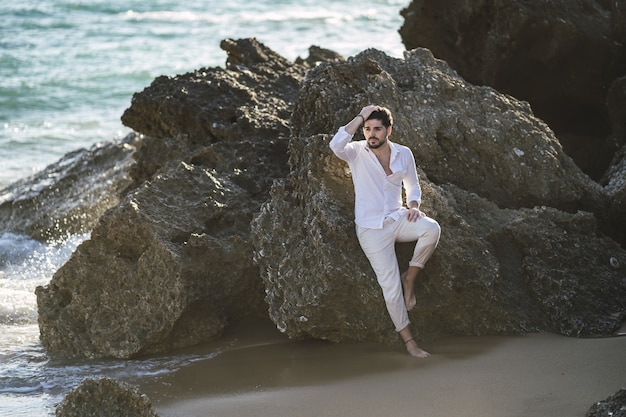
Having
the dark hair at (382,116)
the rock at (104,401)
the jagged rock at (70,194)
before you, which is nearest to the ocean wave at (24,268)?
the jagged rock at (70,194)

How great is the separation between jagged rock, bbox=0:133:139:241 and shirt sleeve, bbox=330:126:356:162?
3936 millimetres

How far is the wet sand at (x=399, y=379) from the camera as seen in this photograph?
5.96m

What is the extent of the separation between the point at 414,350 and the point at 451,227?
35.2 inches

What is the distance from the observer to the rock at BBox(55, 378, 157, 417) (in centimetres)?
557

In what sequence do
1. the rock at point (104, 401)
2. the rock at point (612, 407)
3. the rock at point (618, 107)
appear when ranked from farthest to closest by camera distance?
the rock at point (618, 107), the rock at point (104, 401), the rock at point (612, 407)

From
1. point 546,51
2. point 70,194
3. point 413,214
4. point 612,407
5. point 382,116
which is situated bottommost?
point 70,194

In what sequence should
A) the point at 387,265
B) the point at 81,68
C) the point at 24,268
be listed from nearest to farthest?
the point at 387,265 → the point at 24,268 → the point at 81,68

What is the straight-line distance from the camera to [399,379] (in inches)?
250

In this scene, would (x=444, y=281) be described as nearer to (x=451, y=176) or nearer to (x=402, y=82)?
(x=451, y=176)

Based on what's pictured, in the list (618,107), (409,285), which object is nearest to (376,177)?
(409,285)

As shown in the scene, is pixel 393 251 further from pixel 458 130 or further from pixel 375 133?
pixel 458 130

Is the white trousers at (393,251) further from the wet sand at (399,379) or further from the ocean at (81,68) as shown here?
the ocean at (81,68)

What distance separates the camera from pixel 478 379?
624cm

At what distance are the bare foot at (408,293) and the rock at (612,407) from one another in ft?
4.97
